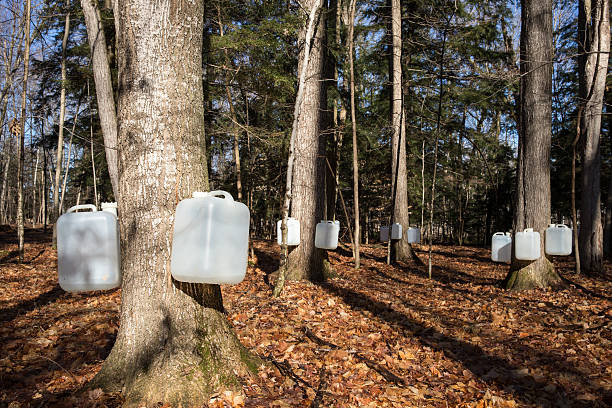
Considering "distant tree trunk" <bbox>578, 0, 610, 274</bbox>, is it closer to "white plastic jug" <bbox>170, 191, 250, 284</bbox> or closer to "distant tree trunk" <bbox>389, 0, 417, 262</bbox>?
"distant tree trunk" <bbox>389, 0, 417, 262</bbox>

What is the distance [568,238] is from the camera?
23.0ft

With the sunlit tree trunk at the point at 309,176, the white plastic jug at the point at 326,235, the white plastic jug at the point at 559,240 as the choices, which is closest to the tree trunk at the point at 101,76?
the sunlit tree trunk at the point at 309,176

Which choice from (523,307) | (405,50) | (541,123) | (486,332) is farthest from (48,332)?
(405,50)

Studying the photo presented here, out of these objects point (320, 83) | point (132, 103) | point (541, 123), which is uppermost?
point (320, 83)

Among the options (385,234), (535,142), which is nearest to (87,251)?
(535,142)

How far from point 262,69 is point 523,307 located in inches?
267

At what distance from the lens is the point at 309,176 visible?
25.3 feet

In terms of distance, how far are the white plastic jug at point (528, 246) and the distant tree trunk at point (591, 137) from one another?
3.91 m

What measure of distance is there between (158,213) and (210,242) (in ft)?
1.87

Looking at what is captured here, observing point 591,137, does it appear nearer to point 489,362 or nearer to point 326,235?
point 326,235

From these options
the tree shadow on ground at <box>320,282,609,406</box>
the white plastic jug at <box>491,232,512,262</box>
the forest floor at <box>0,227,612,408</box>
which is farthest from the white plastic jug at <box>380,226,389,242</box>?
the tree shadow on ground at <box>320,282,609,406</box>

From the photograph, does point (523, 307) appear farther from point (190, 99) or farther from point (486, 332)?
point (190, 99)

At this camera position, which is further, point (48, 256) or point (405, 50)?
point (405, 50)

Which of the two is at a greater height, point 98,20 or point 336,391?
point 98,20
